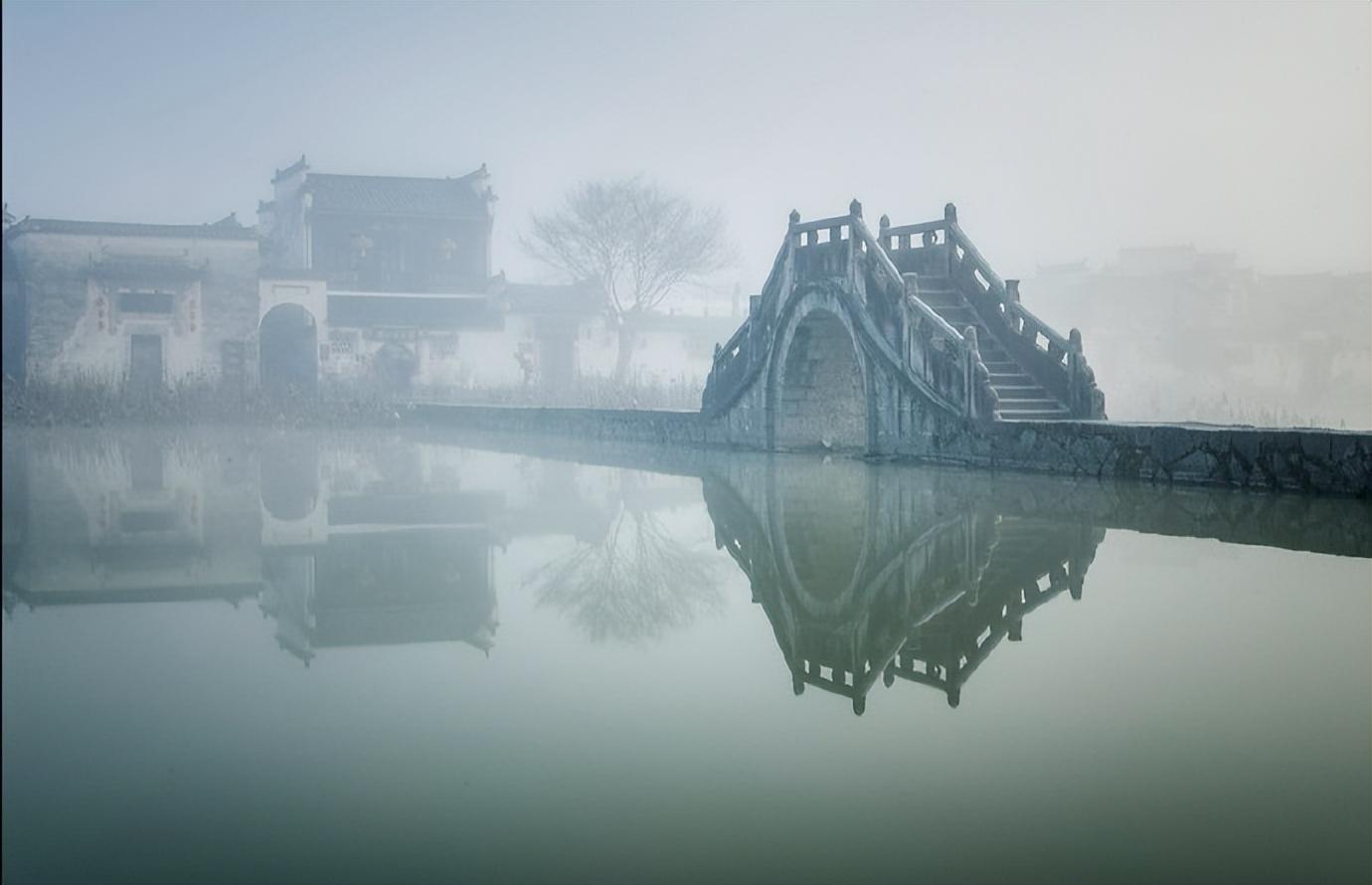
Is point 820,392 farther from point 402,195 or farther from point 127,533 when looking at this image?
point 402,195

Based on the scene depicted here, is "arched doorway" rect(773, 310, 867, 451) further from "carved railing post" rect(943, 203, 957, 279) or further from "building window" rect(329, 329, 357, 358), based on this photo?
"building window" rect(329, 329, 357, 358)

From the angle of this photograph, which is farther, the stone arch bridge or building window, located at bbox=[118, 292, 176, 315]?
building window, located at bbox=[118, 292, 176, 315]

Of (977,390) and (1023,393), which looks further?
(1023,393)

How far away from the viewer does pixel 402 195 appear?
178ft

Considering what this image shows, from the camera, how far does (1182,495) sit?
12383 mm

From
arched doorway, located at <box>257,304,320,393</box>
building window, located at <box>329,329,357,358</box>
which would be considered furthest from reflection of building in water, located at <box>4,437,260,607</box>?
arched doorway, located at <box>257,304,320,393</box>

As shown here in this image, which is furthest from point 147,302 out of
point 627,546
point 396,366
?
point 627,546

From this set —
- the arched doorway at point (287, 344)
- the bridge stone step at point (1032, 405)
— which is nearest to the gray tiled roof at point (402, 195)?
the arched doorway at point (287, 344)

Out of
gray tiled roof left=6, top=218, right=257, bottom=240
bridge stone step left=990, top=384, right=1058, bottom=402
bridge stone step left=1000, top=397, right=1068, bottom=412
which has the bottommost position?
bridge stone step left=1000, top=397, right=1068, bottom=412

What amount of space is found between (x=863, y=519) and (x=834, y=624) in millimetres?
4468

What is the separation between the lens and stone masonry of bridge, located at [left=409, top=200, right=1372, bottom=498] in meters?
13.2

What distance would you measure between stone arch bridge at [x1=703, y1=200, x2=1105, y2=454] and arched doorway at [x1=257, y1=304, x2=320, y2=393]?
27.2m

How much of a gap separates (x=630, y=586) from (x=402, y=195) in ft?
164

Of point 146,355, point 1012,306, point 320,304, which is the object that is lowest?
point 1012,306
